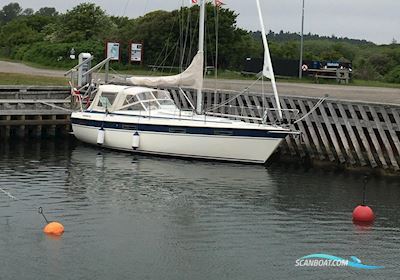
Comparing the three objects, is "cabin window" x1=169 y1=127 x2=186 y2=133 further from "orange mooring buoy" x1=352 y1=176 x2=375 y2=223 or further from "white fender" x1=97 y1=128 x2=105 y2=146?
"orange mooring buoy" x1=352 y1=176 x2=375 y2=223

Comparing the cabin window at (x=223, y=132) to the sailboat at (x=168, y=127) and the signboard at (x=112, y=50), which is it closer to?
the sailboat at (x=168, y=127)

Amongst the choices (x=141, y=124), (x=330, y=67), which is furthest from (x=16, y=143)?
(x=330, y=67)

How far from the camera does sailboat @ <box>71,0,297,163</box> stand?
35.8m

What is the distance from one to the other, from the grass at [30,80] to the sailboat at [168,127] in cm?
942

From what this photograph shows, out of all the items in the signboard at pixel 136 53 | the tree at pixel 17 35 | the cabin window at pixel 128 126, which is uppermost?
the tree at pixel 17 35

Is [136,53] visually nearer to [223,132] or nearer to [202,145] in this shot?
[202,145]

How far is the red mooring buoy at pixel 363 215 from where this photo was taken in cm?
2612

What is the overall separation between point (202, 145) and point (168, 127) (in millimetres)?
1794

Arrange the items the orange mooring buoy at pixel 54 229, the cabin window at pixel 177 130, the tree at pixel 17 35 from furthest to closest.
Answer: the tree at pixel 17 35, the cabin window at pixel 177 130, the orange mooring buoy at pixel 54 229

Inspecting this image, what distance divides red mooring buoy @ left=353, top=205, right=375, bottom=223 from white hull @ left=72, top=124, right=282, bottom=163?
9543mm

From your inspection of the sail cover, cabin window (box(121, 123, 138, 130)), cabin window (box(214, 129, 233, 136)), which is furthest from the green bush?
cabin window (box(121, 123, 138, 130))

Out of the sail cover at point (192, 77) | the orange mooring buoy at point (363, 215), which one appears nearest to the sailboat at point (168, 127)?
the sail cover at point (192, 77)

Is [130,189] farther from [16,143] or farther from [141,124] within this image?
[16,143]

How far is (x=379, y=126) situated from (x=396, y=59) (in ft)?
160
